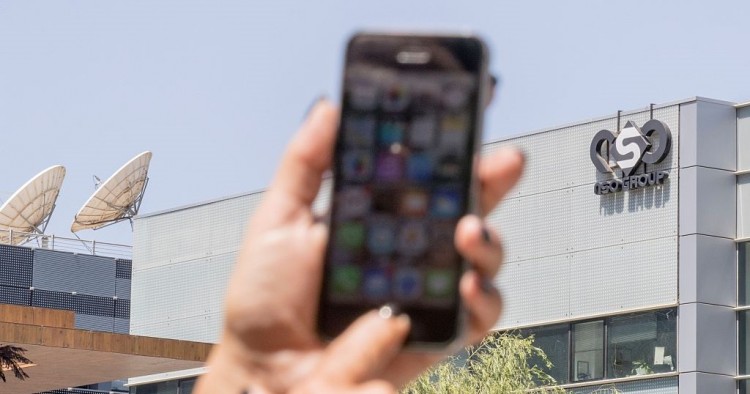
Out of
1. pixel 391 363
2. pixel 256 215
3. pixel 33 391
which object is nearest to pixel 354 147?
pixel 256 215

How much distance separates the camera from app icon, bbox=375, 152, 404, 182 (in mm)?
2406

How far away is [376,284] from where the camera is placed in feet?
7.62

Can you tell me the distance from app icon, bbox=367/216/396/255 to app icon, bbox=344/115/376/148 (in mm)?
116

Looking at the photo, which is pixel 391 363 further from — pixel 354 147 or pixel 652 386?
pixel 652 386

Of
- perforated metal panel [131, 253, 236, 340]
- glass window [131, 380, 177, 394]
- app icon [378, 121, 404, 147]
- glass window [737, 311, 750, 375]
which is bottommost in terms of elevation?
glass window [131, 380, 177, 394]

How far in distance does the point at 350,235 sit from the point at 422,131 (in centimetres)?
21

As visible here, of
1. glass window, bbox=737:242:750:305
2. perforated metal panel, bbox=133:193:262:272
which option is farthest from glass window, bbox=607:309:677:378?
perforated metal panel, bbox=133:193:262:272

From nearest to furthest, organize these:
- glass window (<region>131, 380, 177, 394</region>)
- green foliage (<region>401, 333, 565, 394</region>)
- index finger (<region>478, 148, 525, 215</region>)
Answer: index finger (<region>478, 148, 525, 215</region>), green foliage (<region>401, 333, 565, 394</region>), glass window (<region>131, 380, 177, 394</region>)

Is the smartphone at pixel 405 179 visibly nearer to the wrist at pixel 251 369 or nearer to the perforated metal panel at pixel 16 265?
the wrist at pixel 251 369

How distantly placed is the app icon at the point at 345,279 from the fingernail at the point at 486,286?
0.19m

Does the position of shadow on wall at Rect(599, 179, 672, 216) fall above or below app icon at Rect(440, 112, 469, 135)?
above

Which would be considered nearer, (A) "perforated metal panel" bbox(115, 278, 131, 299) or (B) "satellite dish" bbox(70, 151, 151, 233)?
(B) "satellite dish" bbox(70, 151, 151, 233)

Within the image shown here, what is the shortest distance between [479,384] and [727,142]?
6.88 meters

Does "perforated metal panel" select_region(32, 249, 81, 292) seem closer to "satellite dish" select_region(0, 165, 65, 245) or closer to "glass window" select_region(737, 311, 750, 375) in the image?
"satellite dish" select_region(0, 165, 65, 245)
